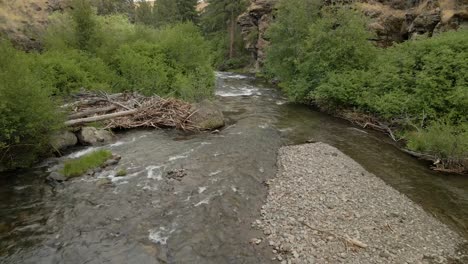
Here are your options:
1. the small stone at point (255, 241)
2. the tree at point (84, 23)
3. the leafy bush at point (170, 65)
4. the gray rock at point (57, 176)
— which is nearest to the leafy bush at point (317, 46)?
the leafy bush at point (170, 65)

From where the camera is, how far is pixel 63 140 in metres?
16.8

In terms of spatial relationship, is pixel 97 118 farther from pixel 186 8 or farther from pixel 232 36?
pixel 186 8

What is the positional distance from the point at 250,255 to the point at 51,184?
8967 millimetres

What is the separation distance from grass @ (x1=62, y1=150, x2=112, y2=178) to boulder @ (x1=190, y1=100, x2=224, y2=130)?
6813 mm

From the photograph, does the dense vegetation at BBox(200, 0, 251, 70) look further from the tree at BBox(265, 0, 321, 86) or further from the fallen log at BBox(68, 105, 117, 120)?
the fallen log at BBox(68, 105, 117, 120)

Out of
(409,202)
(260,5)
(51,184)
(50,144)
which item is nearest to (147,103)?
(50,144)

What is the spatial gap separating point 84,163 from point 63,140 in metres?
3.59

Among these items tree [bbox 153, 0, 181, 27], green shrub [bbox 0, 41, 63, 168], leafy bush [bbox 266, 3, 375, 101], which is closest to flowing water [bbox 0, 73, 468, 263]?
green shrub [bbox 0, 41, 63, 168]

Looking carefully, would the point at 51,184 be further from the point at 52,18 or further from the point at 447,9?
the point at 447,9

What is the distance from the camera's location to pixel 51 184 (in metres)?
A: 13.0

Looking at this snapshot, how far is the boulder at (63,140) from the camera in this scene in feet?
52.6

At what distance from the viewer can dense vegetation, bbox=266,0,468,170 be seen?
18.3 m

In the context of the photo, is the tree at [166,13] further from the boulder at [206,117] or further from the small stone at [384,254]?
the small stone at [384,254]

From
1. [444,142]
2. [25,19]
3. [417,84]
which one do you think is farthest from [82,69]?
[444,142]
